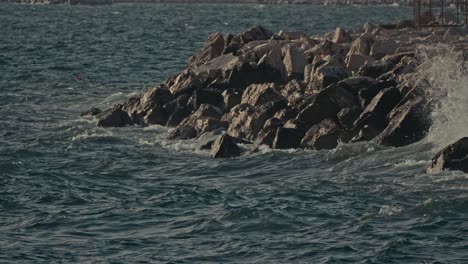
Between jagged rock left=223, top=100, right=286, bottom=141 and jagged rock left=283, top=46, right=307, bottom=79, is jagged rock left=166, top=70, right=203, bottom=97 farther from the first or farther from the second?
jagged rock left=223, top=100, right=286, bottom=141

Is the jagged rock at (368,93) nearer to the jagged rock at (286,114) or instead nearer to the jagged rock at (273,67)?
the jagged rock at (286,114)

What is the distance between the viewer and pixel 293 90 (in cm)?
4247

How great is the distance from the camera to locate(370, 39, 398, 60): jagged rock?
45.8 m

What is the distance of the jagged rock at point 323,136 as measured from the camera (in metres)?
37.8

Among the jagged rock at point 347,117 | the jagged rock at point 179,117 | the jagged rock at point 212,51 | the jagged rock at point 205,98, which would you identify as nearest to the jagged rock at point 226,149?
the jagged rock at point 347,117

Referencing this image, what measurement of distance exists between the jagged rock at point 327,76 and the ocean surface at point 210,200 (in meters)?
3.83

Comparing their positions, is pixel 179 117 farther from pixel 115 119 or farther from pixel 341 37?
pixel 341 37

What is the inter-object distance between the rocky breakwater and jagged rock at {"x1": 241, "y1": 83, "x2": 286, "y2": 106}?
0.11 feet

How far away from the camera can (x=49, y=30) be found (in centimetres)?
10544

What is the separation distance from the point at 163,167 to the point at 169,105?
7.94 m

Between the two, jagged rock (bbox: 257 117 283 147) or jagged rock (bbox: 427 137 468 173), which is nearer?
jagged rock (bbox: 427 137 468 173)

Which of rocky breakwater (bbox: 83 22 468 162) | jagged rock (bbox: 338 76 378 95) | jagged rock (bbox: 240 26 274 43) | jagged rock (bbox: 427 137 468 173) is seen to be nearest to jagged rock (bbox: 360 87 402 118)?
rocky breakwater (bbox: 83 22 468 162)

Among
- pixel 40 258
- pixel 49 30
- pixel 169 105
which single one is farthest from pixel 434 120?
pixel 49 30

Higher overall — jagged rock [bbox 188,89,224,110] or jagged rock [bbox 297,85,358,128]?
jagged rock [bbox 297,85,358,128]
